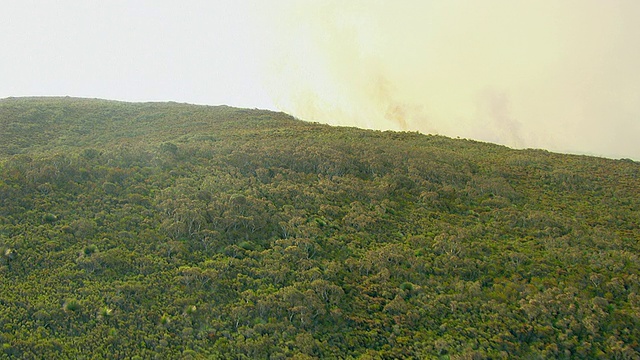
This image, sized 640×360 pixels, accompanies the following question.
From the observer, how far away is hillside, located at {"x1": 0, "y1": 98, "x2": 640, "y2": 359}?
105ft

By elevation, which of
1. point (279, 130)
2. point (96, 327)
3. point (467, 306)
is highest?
point (279, 130)

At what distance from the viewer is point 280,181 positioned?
173ft

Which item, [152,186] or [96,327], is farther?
[152,186]

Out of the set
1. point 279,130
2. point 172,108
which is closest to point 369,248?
point 279,130

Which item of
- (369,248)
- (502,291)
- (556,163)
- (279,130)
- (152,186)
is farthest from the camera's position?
(279,130)

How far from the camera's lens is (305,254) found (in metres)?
40.6

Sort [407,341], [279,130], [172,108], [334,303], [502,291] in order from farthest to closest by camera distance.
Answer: [172,108]
[279,130]
[502,291]
[334,303]
[407,341]

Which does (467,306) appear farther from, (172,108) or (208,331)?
(172,108)

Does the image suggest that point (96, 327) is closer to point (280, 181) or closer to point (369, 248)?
point (369, 248)

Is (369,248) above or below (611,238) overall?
below

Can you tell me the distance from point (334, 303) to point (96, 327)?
1394 centimetres

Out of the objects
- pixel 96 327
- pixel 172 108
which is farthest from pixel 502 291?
pixel 172 108

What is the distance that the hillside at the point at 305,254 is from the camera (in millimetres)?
32094

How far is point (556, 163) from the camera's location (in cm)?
6912
